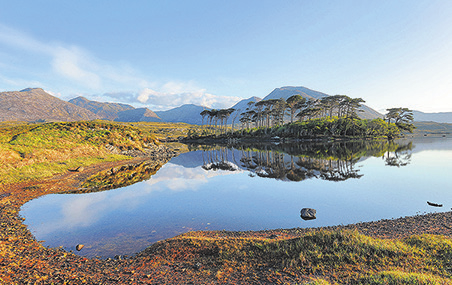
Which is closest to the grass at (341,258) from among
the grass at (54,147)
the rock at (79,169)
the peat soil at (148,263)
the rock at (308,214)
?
the peat soil at (148,263)

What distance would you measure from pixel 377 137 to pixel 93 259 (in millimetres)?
135921

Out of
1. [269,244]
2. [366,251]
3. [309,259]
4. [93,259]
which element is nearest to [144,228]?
[93,259]

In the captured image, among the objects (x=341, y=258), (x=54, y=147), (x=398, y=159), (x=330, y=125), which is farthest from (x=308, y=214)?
(x=330, y=125)

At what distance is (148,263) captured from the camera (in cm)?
854

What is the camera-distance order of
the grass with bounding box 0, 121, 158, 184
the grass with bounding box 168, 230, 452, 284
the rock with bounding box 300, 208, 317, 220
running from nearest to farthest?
the grass with bounding box 168, 230, 452, 284
the rock with bounding box 300, 208, 317, 220
the grass with bounding box 0, 121, 158, 184

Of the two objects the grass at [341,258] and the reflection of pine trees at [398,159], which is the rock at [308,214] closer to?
the grass at [341,258]

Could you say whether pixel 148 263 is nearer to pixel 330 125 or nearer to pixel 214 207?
pixel 214 207

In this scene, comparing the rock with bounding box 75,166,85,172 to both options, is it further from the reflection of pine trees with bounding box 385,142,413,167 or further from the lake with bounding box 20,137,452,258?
the reflection of pine trees with bounding box 385,142,413,167

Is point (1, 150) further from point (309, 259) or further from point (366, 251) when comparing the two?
point (366, 251)

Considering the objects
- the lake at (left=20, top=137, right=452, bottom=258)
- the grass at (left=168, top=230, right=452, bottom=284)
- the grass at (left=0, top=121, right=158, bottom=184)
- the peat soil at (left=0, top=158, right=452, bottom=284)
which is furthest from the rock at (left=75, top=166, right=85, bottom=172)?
the grass at (left=168, top=230, right=452, bottom=284)

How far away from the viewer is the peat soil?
22.1 feet

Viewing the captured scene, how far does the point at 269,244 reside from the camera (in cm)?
839

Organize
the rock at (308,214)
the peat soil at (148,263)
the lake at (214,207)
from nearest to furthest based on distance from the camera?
the peat soil at (148,263)
the lake at (214,207)
the rock at (308,214)

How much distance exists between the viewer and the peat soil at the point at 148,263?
6.75 m
